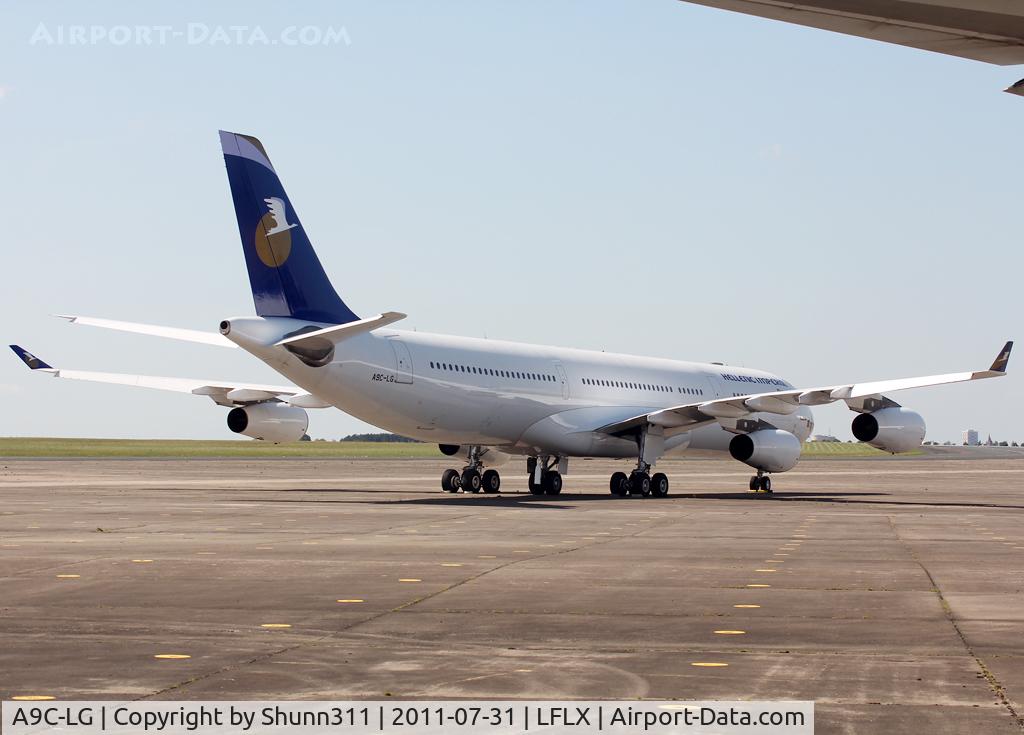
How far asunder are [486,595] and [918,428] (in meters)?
27.7

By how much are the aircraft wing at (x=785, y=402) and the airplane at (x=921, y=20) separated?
26.5 m

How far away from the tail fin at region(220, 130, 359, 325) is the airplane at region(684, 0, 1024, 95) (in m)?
22.0

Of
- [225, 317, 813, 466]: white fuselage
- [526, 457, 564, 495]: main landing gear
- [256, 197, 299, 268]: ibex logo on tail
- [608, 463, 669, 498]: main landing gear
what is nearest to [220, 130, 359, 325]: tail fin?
[256, 197, 299, 268]: ibex logo on tail

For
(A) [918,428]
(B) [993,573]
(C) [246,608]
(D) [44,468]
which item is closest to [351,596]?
(C) [246,608]

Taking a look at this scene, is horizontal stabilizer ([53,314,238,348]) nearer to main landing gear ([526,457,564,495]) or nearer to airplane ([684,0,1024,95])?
main landing gear ([526,457,564,495])

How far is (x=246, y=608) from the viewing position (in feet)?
36.7

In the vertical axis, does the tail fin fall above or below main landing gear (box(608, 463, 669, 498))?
above

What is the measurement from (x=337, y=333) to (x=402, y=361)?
138 inches

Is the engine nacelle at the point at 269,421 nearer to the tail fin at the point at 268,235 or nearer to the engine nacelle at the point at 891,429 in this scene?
the tail fin at the point at 268,235

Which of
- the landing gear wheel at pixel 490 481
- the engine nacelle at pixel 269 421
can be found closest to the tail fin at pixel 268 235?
the engine nacelle at pixel 269 421

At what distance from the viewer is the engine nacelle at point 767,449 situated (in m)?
38.6

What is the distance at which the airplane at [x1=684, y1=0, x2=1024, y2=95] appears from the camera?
287 inches

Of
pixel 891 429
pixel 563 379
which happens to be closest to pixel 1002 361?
pixel 891 429
